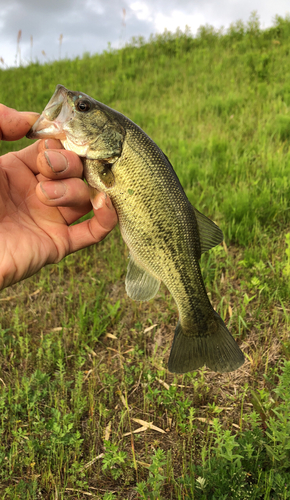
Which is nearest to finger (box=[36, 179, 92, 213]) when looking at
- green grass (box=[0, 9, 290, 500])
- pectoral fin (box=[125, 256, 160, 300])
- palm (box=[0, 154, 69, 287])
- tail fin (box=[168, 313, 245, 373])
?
palm (box=[0, 154, 69, 287])

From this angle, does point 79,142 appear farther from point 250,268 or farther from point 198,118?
point 198,118

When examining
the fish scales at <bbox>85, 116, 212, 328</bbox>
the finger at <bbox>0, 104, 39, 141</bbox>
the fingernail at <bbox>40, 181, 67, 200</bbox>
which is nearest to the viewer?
the fish scales at <bbox>85, 116, 212, 328</bbox>

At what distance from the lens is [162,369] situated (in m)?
3.07

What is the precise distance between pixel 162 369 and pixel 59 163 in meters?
1.99

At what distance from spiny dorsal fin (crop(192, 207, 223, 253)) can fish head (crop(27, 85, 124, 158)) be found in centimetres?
62

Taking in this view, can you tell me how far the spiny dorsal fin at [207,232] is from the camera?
206 cm

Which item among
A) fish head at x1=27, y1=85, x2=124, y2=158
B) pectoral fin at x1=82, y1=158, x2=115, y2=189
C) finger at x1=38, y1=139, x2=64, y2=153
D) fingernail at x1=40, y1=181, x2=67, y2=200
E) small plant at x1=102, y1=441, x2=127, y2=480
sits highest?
fish head at x1=27, y1=85, x2=124, y2=158

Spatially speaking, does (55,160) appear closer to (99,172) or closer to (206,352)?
(99,172)

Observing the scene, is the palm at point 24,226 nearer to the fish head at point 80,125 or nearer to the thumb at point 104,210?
the thumb at point 104,210

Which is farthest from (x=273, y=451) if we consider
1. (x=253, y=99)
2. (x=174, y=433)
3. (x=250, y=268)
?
(x=253, y=99)

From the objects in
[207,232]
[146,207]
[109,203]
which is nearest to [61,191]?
[109,203]

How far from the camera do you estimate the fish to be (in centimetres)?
189

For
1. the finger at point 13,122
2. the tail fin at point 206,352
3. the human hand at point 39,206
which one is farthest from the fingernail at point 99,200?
the tail fin at point 206,352

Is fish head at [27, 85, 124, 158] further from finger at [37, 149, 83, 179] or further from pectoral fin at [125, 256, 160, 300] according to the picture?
pectoral fin at [125, 256, 160, 300]
